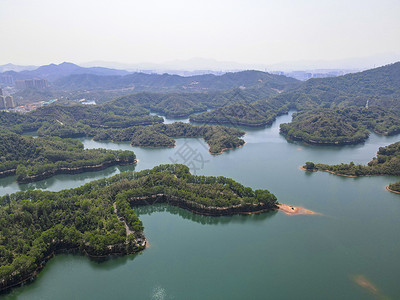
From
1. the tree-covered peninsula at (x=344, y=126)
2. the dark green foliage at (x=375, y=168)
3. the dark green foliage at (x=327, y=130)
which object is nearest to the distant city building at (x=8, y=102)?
the tree-covered peninsula at (x=344, y=126)

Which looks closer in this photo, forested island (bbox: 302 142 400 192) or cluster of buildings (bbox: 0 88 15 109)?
forested island (bbox: 302 142 400 192)

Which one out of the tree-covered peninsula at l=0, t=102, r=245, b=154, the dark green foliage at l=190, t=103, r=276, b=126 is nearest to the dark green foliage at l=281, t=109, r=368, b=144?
the dark green foliage at l=190, t=103, r=276, b=126

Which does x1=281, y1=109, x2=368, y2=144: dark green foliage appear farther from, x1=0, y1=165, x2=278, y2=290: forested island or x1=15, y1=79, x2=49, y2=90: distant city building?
x1=15, y1=79, x2=49, y2=90: distant city building

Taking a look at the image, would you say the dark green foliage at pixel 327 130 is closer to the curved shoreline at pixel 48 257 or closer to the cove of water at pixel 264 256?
the cove of water at pixel 264 256

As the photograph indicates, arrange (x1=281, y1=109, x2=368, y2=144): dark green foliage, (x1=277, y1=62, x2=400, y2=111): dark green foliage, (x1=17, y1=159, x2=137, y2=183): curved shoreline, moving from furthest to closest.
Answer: (x1=277, y1=62, x2=400, y2=111): dark green foliage → (x1=281, y1=109, x2=368, y2=144): dark green foliage → (x1=17, y1=159, x2=137, y2=183): curved shoreline

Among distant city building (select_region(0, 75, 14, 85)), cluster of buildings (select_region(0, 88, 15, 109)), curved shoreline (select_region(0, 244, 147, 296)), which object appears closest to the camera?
curved shoreline (select_region(0, 244, 147, 296))
